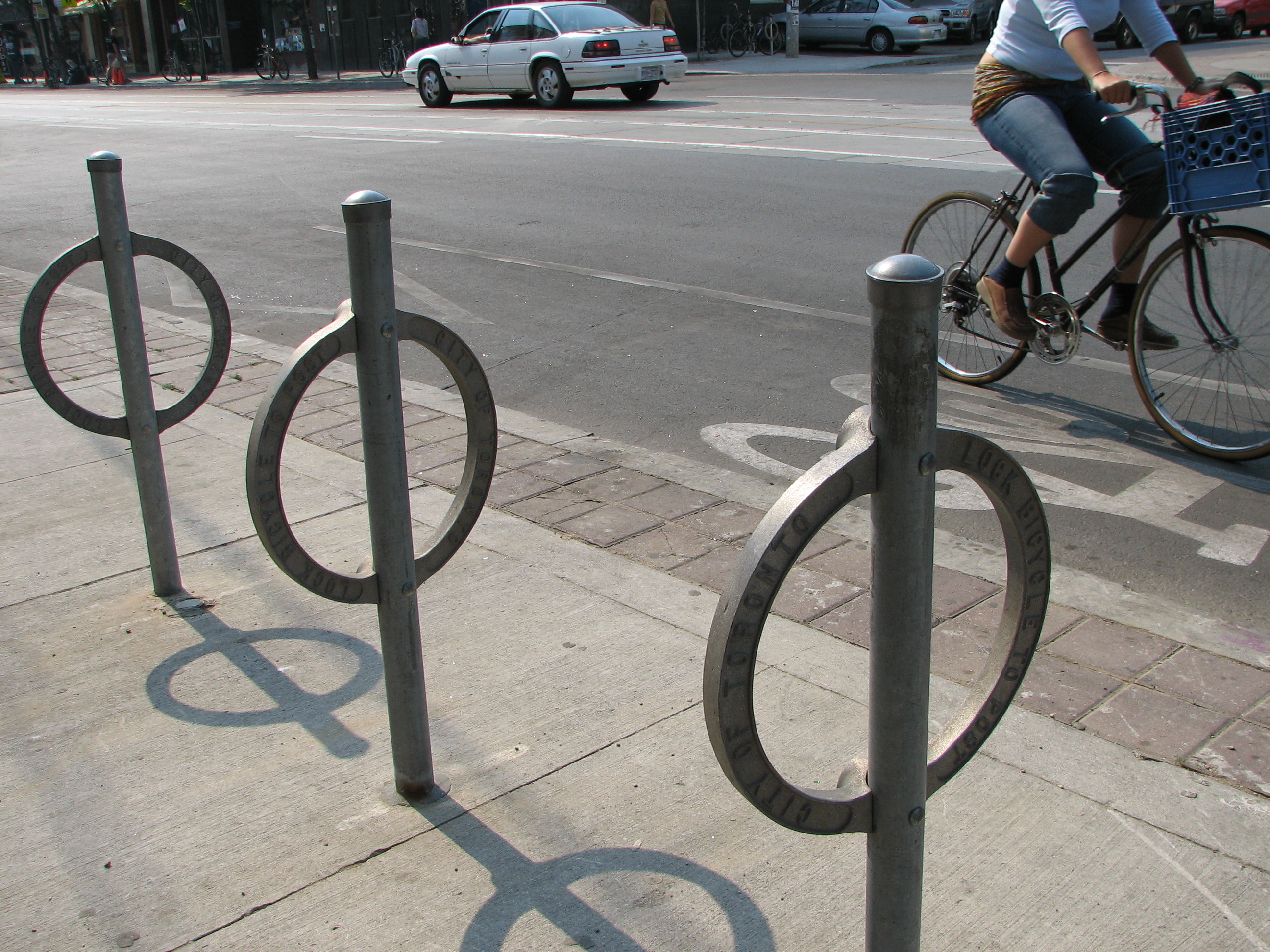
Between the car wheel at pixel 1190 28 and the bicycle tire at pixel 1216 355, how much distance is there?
29.2m

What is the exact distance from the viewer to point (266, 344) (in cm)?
689

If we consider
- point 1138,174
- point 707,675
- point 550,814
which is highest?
point 1138,174

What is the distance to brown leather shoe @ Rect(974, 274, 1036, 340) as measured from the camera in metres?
5.13

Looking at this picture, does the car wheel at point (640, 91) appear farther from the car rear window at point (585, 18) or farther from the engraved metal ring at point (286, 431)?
the engraved metal ring at point (286, 431)

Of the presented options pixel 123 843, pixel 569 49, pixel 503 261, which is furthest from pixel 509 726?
pixel 569 49

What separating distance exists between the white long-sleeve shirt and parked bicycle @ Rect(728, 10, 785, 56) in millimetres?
32814

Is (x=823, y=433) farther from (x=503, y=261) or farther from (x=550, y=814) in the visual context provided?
(x=503, y=261)

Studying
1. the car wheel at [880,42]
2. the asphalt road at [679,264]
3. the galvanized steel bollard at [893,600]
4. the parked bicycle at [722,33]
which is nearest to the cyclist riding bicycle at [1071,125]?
the asphalt road at [679,264]

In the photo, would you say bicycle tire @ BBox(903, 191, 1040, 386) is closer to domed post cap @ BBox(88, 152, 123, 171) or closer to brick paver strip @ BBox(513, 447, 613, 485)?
brick paver strip @ BBox(513, 447, 613, 485)

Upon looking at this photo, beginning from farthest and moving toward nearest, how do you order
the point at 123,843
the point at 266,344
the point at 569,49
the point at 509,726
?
the point at 569,49
the point at 266,344
the point at 509,726
the point at 123,843

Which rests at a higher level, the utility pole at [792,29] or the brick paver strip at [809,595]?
the utility pole at [792,29]

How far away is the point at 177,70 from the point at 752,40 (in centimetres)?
2559

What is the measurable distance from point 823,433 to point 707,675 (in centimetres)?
376

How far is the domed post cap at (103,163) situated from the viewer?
3.25 metres
